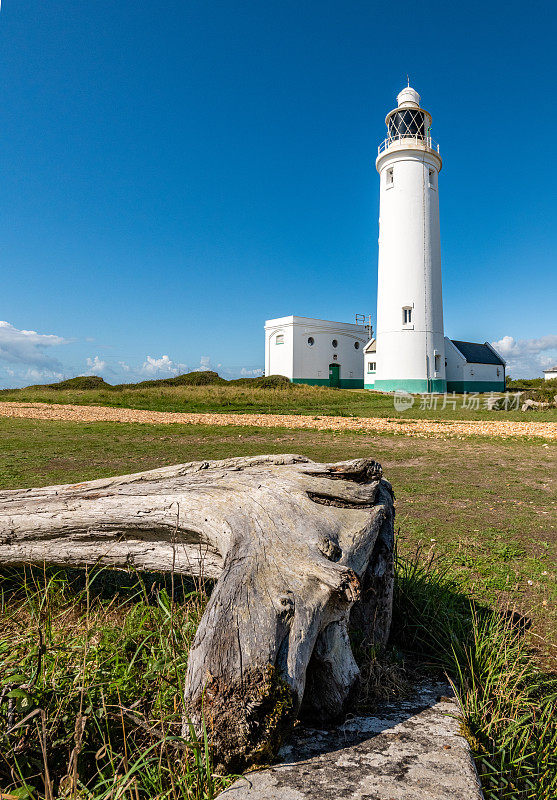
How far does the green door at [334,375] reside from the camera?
4309cm

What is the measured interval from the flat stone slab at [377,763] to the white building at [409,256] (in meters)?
30.7

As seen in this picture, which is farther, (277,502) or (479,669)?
(277,502)

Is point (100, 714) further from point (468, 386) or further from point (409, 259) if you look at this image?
point (468, 386)

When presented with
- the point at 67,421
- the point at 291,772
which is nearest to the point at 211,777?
the point at 291,772

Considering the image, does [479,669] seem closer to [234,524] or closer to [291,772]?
[291,772]

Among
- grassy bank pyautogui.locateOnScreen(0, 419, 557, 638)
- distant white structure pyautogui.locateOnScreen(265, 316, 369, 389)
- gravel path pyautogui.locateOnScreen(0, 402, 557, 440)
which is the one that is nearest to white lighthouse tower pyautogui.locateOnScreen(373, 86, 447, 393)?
distant white structure pyautogui.locateOnScreen(265, 316, 369, 389)

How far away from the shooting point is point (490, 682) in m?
2.05

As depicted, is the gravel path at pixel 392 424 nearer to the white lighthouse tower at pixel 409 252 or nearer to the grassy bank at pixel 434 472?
the grassy bank at pixel 434 472

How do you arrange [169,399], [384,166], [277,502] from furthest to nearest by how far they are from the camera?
[384,166], [169,399], [277,502]

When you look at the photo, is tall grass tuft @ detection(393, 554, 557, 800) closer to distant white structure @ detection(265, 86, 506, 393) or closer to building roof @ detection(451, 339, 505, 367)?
distant white structure @ detection(265, 86, 506, 393)

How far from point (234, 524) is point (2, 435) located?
40.5 ft

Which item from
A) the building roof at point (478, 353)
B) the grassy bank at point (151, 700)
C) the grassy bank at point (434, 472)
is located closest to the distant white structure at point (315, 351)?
the building roof at point (478, 353)

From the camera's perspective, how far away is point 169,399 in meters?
25.5

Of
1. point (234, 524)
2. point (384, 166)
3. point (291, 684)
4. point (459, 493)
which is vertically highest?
point (384, 166)
